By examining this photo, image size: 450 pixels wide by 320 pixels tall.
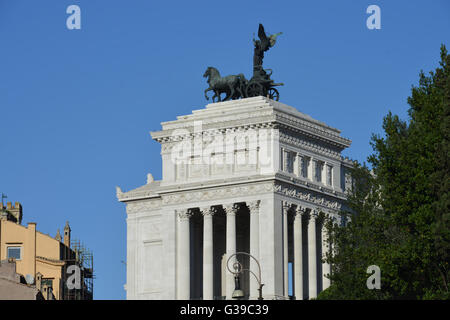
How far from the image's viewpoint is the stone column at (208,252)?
13100 cm

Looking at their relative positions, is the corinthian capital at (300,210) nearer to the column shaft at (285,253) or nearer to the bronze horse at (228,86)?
the column shaft at (285,253)

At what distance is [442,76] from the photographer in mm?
97062

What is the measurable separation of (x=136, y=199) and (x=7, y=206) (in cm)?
3294

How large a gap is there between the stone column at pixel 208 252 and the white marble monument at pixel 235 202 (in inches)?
3.4

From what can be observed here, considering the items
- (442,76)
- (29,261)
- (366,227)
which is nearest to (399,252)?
(366,227)

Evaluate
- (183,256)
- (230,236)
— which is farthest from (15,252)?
(230,236)

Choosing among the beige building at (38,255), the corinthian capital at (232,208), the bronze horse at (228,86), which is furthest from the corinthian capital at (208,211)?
the beige building at (38,255)

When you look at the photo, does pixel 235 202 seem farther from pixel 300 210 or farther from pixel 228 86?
pixel 228 86

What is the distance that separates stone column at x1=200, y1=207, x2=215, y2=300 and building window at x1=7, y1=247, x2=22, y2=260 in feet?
83.9

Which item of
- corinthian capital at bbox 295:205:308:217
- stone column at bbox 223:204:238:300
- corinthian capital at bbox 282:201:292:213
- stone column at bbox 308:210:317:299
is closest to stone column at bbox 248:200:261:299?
stone column at bbox 223:204:238:300

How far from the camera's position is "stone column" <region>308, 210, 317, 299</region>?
132 metres

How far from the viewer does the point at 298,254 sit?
131 metres

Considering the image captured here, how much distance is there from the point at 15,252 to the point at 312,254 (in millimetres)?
33644
